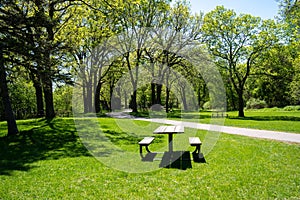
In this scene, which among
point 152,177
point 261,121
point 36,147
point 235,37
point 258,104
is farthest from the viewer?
point 258,104

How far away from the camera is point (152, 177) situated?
593cm

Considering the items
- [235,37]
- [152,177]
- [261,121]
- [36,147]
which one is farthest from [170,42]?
[152,177]

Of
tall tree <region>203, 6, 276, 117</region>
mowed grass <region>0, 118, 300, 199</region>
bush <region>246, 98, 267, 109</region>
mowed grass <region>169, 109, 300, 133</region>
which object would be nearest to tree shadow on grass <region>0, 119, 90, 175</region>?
mowed grass <region>0, 118, 300, 199</region>

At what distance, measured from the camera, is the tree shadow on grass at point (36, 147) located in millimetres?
7302

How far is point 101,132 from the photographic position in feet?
44.6

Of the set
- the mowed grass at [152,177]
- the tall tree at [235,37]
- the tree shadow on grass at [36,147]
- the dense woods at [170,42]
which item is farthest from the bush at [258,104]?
the tree shadow on grass at [36,147]

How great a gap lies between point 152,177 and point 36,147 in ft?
18.4

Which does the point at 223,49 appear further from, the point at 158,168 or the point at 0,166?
the point at 0,166

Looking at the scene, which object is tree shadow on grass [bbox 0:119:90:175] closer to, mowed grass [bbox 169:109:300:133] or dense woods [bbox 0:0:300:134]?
dense woods [bbox 0:0:300:134]

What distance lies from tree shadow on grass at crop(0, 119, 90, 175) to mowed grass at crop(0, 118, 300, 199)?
0.03m

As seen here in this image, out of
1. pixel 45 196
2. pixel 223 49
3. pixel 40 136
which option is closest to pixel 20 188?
pixel 45 196

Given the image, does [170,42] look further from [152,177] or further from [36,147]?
[152,177]

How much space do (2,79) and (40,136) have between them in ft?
10.2

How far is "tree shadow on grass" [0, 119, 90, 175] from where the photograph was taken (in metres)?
7.30
